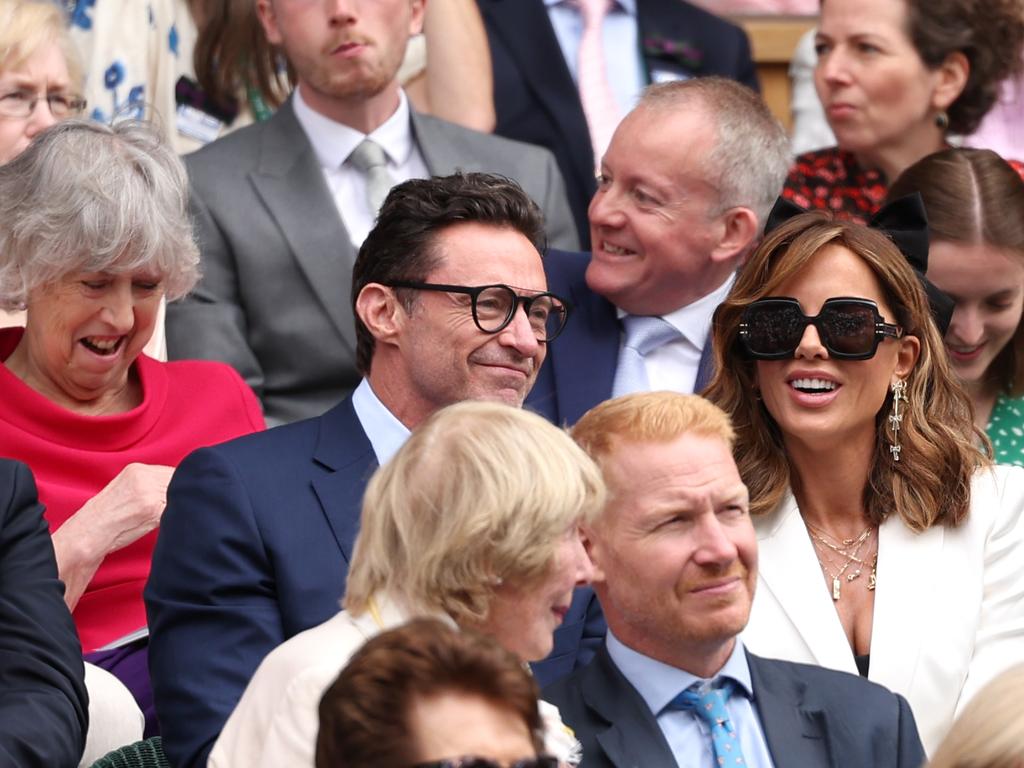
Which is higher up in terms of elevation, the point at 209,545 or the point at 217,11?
the point at 217,11

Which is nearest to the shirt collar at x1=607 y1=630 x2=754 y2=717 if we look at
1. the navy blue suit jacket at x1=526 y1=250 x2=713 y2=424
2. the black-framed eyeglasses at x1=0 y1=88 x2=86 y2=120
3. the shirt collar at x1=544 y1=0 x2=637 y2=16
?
the navy blue suit jacket at x1=526 y1=250 x2=713 y2=424

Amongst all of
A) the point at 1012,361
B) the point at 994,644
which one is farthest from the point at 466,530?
the point at 1012,361

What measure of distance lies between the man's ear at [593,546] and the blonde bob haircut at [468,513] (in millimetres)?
514

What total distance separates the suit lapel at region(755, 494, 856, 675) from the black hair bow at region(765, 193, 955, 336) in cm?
56

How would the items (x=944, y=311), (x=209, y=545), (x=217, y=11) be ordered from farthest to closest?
(x=217, y=11) < (x=944, y=311) < (x=209, y=545)

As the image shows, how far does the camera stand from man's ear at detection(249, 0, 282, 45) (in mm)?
5180

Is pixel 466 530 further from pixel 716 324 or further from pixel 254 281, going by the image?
pixel 254 281

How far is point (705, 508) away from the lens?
333 centimetres

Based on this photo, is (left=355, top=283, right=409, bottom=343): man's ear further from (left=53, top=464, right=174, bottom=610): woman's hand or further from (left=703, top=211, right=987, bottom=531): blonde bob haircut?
(left=703, top=211, right=987, bottom=531): blonde bob haircut

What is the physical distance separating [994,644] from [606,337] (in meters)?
1.24

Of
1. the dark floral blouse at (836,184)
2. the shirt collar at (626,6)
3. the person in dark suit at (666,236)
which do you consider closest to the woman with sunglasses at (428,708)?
the person in dark suit at (666,236)

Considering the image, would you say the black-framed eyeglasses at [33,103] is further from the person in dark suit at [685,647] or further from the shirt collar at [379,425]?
the person in dark suit at [685,647]

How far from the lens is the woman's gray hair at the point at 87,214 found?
409cm

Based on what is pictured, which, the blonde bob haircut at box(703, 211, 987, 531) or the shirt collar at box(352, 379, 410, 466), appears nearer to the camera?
the shirt collar at box(352, 379, 410, 466)
